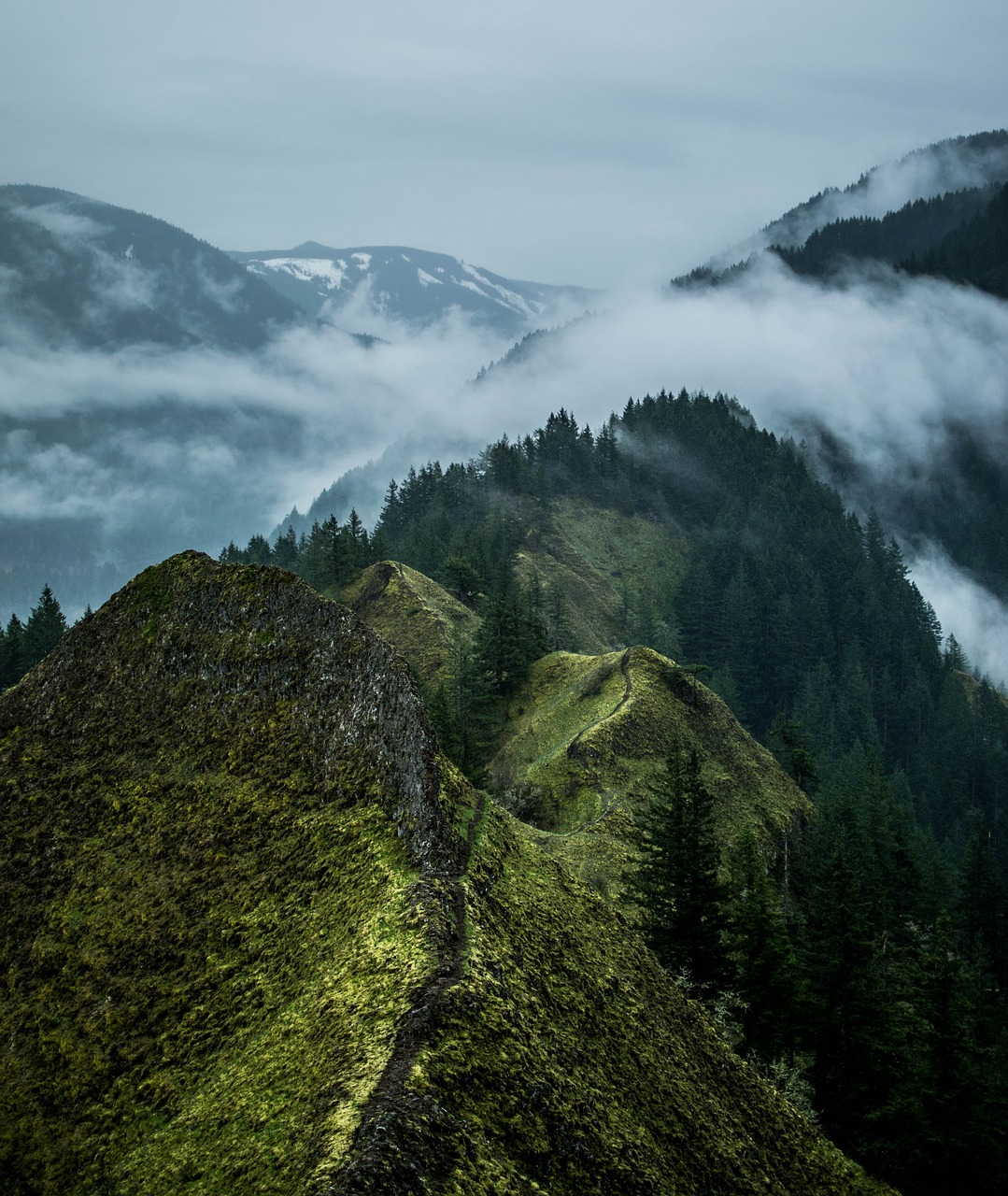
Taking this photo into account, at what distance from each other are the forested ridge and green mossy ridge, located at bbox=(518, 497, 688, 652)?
5.42 feet

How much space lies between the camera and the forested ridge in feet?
94.7

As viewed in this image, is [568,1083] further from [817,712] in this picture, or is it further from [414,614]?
[817,712]

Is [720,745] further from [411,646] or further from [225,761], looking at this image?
[225,761]

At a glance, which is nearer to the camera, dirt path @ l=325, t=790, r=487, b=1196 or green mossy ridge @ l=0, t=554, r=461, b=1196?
dirt path @ l=325, t=790, r=487, b=1196

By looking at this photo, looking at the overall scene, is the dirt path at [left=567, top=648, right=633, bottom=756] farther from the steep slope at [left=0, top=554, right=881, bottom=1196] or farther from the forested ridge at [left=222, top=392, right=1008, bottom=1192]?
the steep slope at [left=0, top=554, right=881, bottom=1196]

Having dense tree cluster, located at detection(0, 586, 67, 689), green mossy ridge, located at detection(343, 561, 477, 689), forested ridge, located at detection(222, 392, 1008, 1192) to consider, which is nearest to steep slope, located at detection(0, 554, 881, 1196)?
forested ridge, located at detection(222, 392, 1008, 1192)

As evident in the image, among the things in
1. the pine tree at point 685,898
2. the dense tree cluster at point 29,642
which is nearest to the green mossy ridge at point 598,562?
the dense tree cluster at point 29,642

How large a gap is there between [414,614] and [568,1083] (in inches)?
2837

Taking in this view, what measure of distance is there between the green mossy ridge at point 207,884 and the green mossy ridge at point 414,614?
51524 millimetres

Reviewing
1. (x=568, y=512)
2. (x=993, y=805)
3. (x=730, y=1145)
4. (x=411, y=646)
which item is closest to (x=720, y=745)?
(x=411, y=646)

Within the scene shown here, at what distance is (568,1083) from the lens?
1390 centimetres

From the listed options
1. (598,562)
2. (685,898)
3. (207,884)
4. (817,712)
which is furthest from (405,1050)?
(598,562)

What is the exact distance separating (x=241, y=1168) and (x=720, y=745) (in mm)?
54178

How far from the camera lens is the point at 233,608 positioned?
2144 centimetres
